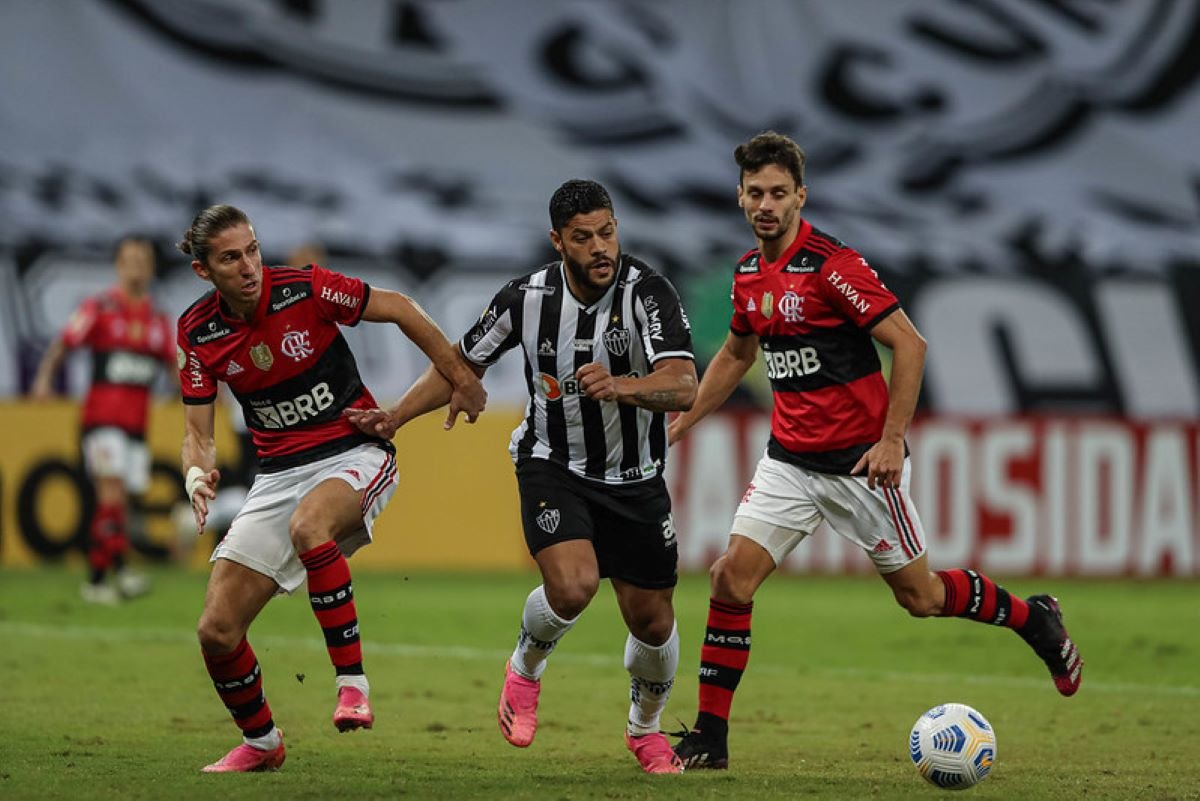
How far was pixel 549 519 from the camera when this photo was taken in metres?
6.84

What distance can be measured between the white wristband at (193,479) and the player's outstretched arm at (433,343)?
0.84 meters

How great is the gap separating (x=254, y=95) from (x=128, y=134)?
162 centimetres

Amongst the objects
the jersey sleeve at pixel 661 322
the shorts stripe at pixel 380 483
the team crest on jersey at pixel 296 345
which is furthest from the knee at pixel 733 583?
the team crest on jersey at pixel 296 345

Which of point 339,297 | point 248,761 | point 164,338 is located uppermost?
point 164,338

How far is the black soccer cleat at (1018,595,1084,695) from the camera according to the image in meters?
7.57

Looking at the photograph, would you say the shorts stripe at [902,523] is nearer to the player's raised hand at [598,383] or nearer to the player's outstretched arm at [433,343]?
the player's raised hand at [598,383]

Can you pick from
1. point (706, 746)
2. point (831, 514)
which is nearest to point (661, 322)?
point (831, 514)

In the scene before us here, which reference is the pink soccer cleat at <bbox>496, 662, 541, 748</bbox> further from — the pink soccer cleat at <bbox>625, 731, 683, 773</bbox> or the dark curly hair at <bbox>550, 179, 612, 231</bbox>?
the dark curly hair at <bbox>550, 179, 612, 231</bbox>

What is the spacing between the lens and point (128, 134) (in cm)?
2194

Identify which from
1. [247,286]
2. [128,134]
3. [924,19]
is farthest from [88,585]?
[924,19]

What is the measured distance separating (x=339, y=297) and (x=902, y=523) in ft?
7.71

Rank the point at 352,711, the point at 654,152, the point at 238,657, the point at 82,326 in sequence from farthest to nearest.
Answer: the point at 654,152 → the point at 82,326 → the point at 238,657 → the point at 352,711

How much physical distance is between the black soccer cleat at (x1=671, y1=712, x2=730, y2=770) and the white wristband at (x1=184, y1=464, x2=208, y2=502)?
2032 millimetres

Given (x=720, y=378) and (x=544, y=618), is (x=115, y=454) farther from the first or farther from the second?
(x=544, y=618)
